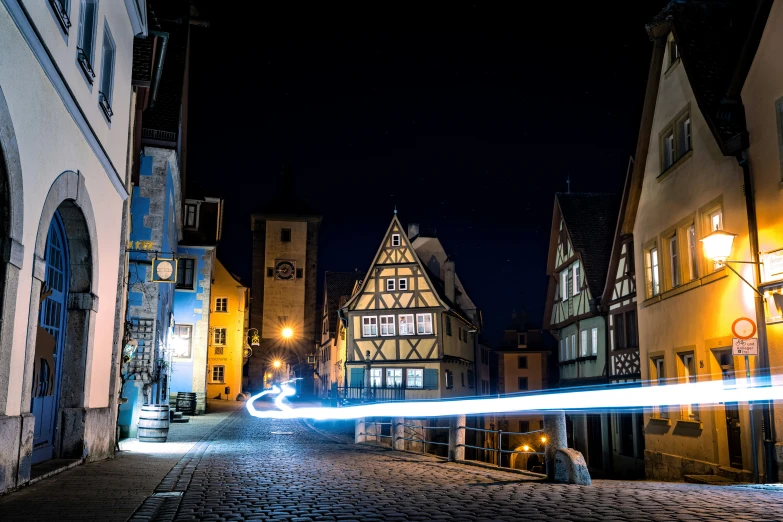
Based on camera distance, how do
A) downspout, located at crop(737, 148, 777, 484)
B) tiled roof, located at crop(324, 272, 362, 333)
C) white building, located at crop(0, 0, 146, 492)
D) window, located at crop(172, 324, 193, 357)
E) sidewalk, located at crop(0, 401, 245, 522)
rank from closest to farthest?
sidewalk, located at crop(0, 401, 245, 522) < white building, located at crop(0, 0, 146, 492) < downspout, located at crop(737, 148, 777, 484) < window, located at crop(172, 324, 193, 357) < tiled roof, located at crop(324, 272, 362, 333)

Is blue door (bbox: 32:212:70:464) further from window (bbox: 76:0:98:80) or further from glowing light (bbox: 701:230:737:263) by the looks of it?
glowing light (bbox: 701:230:737:263)

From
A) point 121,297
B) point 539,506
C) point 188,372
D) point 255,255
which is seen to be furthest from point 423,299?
point 255,255

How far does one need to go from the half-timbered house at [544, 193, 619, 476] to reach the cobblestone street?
43.5ft

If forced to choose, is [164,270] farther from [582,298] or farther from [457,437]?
[582,298]

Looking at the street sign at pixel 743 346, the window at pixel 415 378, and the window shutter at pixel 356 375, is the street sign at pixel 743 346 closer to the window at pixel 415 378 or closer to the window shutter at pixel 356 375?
the window at pixel 415 378

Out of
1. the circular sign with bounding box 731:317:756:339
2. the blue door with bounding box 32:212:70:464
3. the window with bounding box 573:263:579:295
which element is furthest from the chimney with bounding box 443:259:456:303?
the blue door with bounding box 32:212:70:464

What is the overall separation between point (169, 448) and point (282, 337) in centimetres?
5536

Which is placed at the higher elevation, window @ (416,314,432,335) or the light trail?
window @ (416,314,432,335)

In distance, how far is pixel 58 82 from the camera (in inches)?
363

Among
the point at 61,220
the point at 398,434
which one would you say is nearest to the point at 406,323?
the point at 398,434

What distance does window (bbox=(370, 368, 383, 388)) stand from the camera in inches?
1585

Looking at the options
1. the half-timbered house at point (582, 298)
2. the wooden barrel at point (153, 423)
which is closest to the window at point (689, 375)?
the half-timbered house at point (582, 298)

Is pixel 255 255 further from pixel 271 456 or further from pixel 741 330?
pixel 741 330

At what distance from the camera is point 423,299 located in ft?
131
